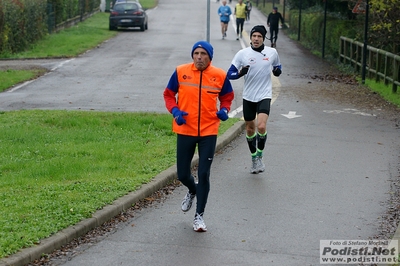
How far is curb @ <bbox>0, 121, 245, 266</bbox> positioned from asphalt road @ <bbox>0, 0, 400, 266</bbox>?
0.22 meters

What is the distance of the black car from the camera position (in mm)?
40750

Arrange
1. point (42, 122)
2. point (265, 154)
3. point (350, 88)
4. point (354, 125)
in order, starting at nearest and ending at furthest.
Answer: point (265, 154), point (42, 122), point (354, 125), point (350, 88)

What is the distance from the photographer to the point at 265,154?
12.1m

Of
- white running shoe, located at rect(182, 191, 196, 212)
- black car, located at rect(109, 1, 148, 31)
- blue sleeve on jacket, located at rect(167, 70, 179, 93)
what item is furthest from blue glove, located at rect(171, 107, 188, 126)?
black car, located at rect(109, 1, 148, 31)

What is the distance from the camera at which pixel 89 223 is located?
24.9 feet

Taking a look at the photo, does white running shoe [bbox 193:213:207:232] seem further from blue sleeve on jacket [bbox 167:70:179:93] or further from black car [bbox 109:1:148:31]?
black car [bbox 109:1:148:31]

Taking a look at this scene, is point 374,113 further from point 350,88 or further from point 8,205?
point 8,205

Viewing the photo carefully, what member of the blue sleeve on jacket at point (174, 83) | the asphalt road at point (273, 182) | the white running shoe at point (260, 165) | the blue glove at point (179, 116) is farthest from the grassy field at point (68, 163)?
the blue sleeve on jacket at point (174, 83)

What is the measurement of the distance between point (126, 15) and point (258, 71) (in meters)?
31.1

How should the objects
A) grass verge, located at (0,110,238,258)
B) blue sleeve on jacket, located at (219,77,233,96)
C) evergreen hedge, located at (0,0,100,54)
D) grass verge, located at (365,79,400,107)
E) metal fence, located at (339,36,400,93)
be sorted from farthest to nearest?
evergreen hedge, located at (0,0,100,54), metal fence, located at (339,36,400,93), grass verge, located at (365,79,400,107), blue sleeve on jacket, located at (219,77,233,96), grass verge, located at (0,110,238,258)

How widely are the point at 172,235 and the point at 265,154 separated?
4.73 meters

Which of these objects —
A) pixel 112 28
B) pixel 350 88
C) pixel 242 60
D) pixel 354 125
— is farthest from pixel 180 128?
pixel 112 28

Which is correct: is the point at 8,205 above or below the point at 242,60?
below

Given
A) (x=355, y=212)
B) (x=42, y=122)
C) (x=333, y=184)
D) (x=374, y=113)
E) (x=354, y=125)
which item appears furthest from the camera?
(x=374, y=113)
